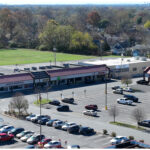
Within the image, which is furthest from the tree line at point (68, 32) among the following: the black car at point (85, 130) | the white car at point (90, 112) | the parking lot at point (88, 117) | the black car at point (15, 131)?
the black car at point (15, 131)

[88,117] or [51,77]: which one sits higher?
[51,77]

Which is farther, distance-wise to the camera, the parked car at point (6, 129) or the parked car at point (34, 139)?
the parked car at point (6, 129)

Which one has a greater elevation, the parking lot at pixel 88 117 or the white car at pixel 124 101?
the white car at pixel 124 101

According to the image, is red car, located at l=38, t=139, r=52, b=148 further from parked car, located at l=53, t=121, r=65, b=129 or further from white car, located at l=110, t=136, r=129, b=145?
white car, located at l=110, t=136, r=129, b=145

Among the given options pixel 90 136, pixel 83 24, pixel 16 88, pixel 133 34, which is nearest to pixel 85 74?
pixel 16 88

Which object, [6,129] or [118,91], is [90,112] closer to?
[6,129]

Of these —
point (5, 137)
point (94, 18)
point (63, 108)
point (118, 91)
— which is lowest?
point (5, 137)

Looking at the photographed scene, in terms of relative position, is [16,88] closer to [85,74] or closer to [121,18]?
[85,74]

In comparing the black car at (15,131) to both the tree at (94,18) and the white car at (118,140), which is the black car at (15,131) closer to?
the white car at (118,140)

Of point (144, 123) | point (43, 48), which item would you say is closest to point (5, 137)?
point (144, 123)
